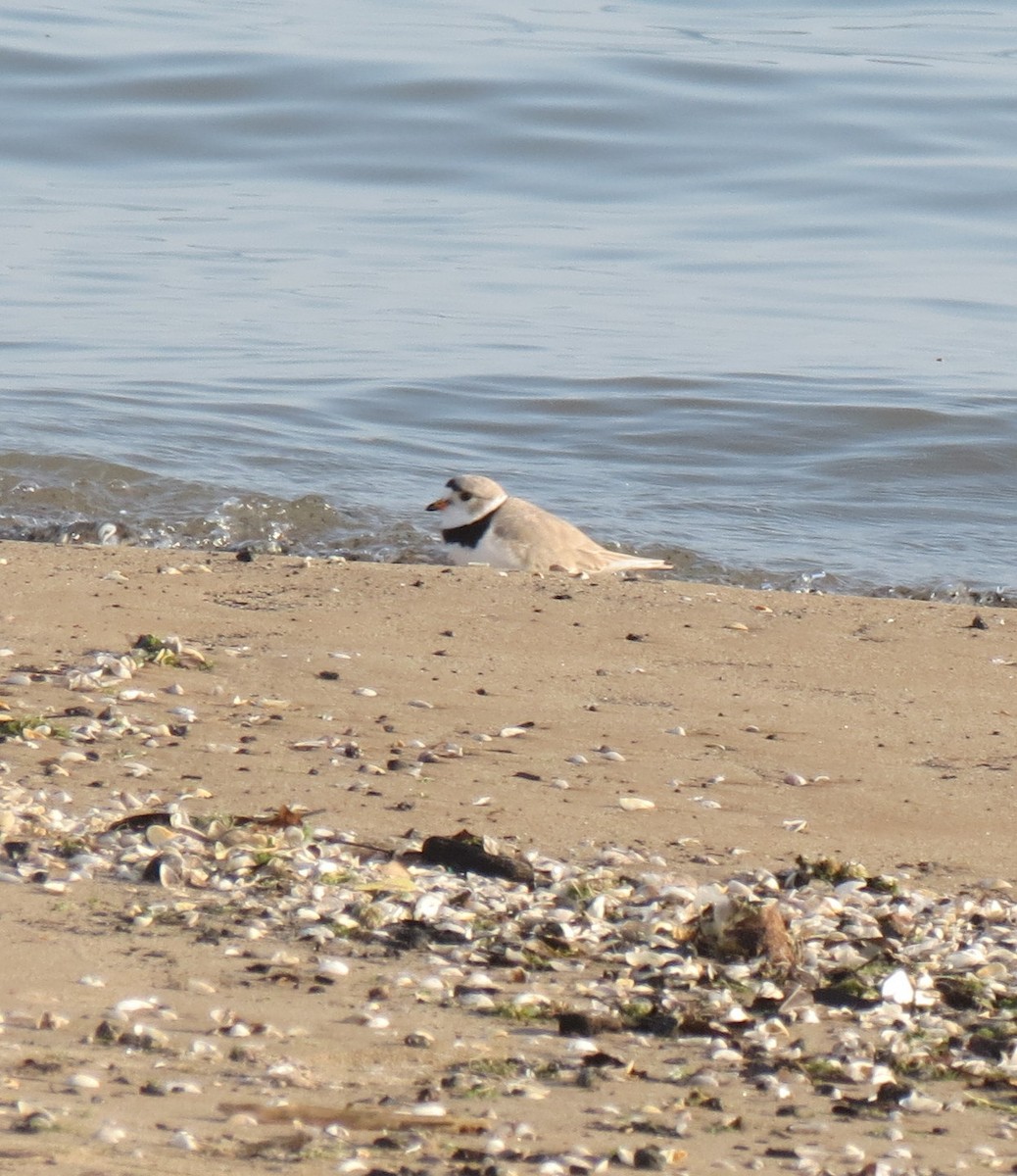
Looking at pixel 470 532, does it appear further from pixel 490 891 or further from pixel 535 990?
pixel 535 990

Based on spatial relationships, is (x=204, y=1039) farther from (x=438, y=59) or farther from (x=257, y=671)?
(x=438, y=59)

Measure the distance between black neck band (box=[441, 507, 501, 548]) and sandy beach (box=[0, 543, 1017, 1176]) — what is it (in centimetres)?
141

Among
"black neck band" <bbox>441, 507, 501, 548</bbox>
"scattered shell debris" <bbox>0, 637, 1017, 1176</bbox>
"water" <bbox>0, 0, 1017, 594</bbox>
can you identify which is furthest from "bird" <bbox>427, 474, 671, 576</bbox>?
"scattered shell debris" <bbox>0, 637, 1017, 1176</bbox>

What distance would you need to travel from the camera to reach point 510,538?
21.7 feet

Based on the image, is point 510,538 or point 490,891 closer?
point 490,891

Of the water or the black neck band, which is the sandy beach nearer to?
the black neck band

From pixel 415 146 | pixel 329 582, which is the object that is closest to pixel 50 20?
pixel 415 146

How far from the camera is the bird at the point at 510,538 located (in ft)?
21.6

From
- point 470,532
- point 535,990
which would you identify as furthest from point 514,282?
point 535,990

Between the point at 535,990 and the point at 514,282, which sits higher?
the point at 514,282

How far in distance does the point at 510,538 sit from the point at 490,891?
3.55m

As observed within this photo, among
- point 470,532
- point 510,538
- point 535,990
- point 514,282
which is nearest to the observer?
point 535,990

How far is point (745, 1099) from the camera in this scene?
96.5 inches

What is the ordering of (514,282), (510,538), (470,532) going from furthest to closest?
(514,282) → (470,532) → (510,538)
